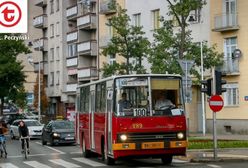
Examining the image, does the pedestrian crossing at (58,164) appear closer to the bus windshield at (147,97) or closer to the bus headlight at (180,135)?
the bus windshield at (147,97)

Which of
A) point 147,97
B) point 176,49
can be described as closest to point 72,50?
point 176,49

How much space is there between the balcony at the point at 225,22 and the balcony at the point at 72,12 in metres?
30.5

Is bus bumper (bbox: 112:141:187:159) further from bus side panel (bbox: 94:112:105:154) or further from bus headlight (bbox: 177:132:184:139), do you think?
bus side panel (bbox: 94:112:105:154)

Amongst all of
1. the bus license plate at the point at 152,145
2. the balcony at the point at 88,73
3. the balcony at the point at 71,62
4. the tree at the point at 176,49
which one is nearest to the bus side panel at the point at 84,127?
the bus license plate at the point at 152,145

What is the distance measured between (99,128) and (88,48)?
1855 inches

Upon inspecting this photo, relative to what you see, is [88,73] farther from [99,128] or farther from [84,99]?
[99,128]

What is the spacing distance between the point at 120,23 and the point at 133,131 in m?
24.0

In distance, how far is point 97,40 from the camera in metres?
66.3

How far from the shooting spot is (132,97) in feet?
60.9

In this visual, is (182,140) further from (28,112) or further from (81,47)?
(28,112)

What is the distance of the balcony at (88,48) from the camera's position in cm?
6688

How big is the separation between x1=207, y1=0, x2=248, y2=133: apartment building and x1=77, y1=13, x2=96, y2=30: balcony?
935 inches

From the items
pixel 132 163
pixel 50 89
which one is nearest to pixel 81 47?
pixel 50 89

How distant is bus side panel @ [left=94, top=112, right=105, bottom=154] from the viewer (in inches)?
795
